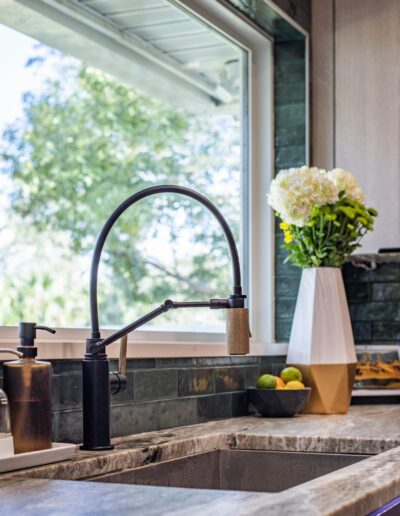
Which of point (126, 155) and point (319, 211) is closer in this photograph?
point (319, 211)

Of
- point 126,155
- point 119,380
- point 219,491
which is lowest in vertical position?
point 219,491

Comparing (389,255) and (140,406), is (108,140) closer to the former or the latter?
(389,255)

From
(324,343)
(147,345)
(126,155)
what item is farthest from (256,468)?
(126,155)

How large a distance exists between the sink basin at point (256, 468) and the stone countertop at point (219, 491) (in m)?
0.02

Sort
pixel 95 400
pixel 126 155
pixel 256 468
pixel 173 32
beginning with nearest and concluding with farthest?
pixel 95 400 → pixel 256 468 → pixel 173 32 → pixel 126 155

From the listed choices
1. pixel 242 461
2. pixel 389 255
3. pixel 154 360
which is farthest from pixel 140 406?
pixel 389 255

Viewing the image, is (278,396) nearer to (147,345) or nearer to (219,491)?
(147,345)

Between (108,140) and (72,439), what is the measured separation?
12.7ft

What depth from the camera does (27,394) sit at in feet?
4.99

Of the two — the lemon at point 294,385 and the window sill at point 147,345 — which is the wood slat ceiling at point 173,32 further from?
the lemon at point 294,385

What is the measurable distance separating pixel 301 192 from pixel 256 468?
36.1 inches

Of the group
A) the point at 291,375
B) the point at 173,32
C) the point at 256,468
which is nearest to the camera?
the point at 256,468

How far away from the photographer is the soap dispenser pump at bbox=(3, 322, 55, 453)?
1.51 m

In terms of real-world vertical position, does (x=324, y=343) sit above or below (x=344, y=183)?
below
